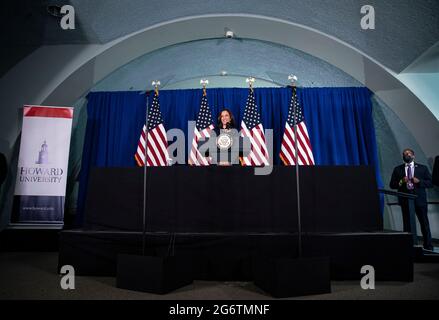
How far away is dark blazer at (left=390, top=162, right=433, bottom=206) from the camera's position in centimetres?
464

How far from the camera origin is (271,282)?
6.99 ft

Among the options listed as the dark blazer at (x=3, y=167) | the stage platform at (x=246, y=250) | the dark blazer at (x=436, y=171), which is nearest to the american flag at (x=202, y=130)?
the stage platform at (x=246, y=250)

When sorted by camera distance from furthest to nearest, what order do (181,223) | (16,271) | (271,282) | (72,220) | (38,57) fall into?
(72,220) → (38,57) → (16,271) → (181,223) → (271,282)

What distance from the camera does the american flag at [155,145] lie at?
5.48 m

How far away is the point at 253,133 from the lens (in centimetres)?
590

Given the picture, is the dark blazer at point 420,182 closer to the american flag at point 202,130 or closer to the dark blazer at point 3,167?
the american flag at point 202,130

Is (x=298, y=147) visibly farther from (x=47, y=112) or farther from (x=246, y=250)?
(x=47, y=112)

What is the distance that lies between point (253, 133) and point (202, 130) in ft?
3.27

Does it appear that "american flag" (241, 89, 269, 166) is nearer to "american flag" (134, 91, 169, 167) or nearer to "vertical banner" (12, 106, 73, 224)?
"american flag" (134, 91, 169, 167)

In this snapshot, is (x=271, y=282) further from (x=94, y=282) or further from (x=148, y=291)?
(x=94, y=282)

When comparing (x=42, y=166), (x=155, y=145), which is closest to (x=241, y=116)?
(x=155, y=145)

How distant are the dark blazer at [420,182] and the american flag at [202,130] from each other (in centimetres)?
317

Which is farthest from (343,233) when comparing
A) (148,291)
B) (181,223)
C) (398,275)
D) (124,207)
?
(124,207)
